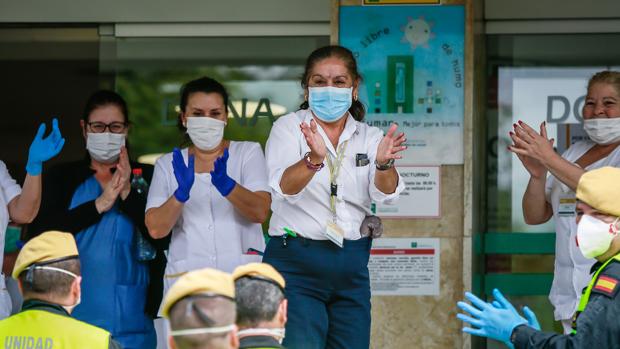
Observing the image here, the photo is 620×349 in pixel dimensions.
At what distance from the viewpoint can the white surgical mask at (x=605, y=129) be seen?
623 centimetres

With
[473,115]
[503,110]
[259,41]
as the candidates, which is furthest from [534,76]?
[259,41]

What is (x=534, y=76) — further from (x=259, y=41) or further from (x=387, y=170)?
(x=387, y=170)

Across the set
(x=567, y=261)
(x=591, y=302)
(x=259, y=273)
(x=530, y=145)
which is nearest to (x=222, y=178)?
(x=530, y=145)

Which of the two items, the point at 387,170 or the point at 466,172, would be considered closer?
the point at 387,170

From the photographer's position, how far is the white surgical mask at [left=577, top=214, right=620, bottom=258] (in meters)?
4.40

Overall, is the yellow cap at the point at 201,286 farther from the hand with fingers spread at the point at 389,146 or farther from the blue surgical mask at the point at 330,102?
the blue surgical mask at the point at 330,102

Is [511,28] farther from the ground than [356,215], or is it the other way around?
[511,28]

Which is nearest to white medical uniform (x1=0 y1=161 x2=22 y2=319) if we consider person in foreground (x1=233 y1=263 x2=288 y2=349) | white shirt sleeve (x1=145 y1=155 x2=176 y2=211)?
white shirt sleeve (x1=145 y1=155 x2=176 y2=211)

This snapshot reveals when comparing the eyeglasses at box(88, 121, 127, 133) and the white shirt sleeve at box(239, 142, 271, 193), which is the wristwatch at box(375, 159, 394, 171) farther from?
the eyeglasses at box(88, 121, 127, 133)

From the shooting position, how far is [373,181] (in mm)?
5285

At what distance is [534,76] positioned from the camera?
8.20 m

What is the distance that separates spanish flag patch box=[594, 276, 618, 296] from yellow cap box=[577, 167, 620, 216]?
0.95ft

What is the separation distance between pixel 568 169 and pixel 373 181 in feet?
4.03

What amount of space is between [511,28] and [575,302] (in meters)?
2.65
